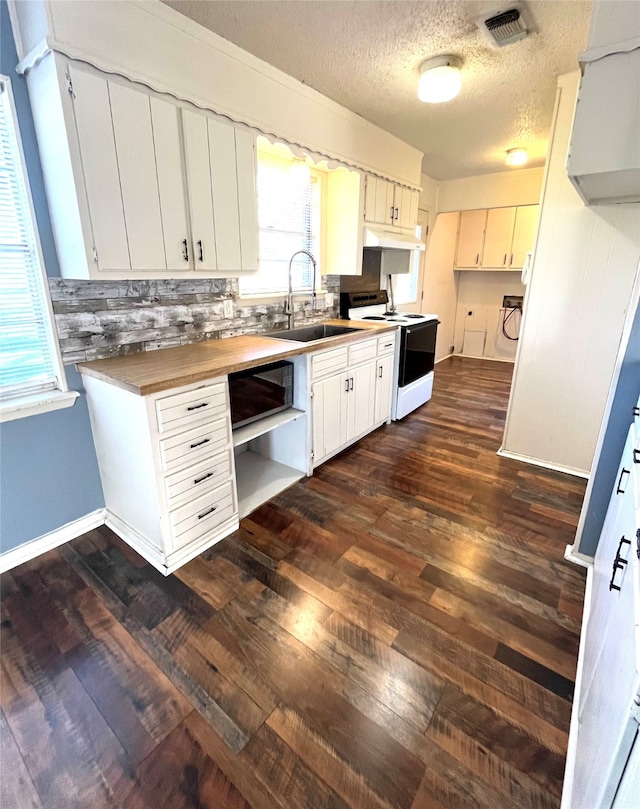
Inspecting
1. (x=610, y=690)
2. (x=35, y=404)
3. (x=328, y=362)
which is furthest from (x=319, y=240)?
(x=610, y=690)

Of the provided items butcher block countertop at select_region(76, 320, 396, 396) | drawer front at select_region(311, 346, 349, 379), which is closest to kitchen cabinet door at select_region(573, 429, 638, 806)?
Answer: butcher block countertop at select_region(76, 320, 396, 396)

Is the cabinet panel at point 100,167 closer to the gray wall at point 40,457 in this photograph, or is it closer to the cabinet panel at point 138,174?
the cabinet panel at point 138,174

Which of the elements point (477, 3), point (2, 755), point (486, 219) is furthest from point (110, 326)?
point (486, 219)

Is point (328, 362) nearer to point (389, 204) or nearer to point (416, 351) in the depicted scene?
point (416, 351)

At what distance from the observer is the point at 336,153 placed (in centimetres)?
295

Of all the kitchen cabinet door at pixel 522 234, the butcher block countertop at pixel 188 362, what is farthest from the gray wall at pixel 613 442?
the kitchen cabinet door at pixel 522 234

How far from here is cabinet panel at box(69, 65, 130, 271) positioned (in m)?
1.64

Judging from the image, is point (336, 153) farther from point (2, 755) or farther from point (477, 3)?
point (2, 755)

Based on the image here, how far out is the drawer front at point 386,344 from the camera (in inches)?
132

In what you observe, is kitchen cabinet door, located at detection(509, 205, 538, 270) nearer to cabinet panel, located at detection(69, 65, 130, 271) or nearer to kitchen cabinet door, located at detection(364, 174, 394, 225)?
kitchen cabinet door, located at detection(364, 174, 394, 225)

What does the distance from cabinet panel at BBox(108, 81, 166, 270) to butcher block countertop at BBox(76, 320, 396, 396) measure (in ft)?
1.59

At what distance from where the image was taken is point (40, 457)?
2.00 meters

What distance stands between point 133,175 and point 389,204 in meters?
2.50

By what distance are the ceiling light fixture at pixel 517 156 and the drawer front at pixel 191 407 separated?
392 centimetres
